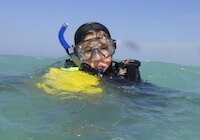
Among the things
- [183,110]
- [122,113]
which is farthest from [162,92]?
[122,113]

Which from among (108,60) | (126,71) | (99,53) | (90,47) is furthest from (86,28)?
(126,71)

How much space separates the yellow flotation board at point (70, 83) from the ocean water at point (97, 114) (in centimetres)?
11

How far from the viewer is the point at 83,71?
5.06m

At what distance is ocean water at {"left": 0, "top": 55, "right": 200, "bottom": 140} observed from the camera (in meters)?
2.55

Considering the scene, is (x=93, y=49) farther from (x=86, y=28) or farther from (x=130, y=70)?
(x=130, y=70)

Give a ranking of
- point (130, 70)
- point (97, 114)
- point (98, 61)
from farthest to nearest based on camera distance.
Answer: point (98, 61)
point (130, 70)
point (97, 114)

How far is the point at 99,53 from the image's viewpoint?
527 centimetres

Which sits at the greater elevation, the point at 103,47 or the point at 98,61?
the point at 103,47

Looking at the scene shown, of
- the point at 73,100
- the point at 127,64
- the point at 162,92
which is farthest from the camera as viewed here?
the point at 127,64

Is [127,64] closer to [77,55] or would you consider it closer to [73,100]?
[77,55]

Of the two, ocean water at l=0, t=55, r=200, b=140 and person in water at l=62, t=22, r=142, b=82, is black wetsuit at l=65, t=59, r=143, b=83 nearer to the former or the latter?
person in water at l=62, t=22, r=142, b=82

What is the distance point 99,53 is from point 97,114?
2223mm

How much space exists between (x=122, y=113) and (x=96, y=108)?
27 cm

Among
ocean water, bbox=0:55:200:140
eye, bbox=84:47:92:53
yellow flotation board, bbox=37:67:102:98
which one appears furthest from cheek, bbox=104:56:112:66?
ocean water, bbox=0:55:200:140
